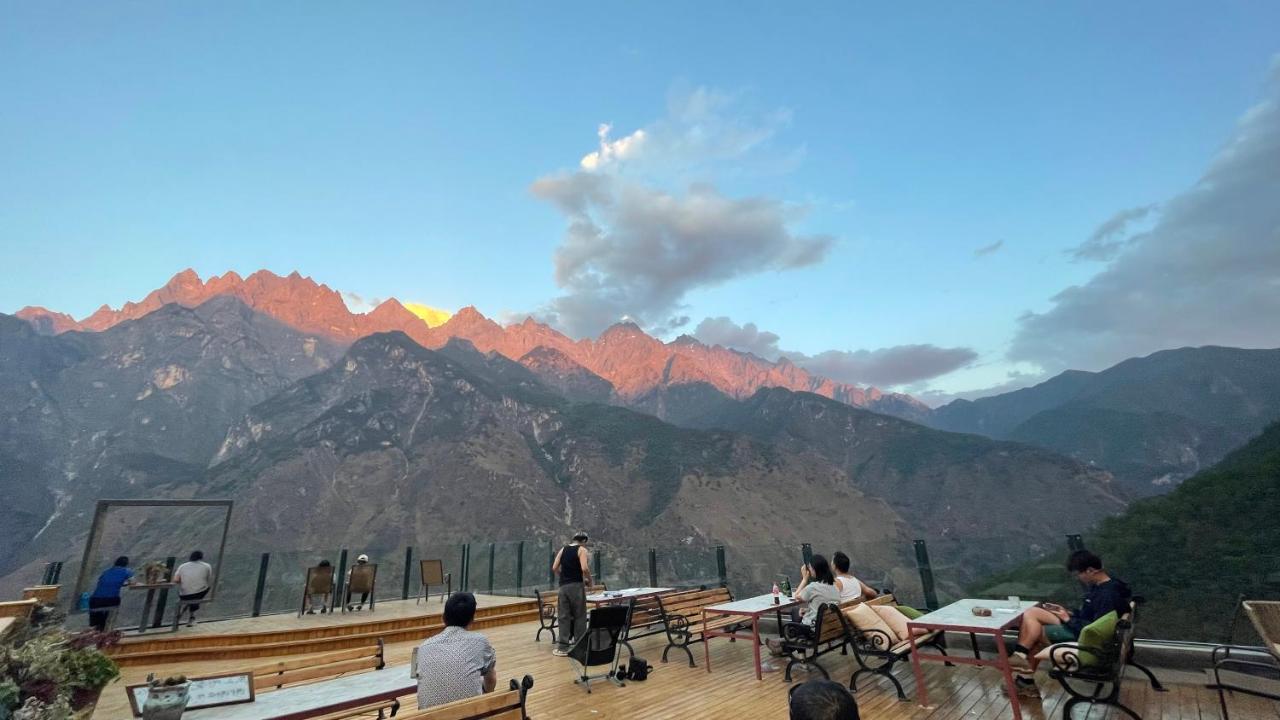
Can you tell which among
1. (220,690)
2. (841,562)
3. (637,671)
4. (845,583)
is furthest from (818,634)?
(220,690)

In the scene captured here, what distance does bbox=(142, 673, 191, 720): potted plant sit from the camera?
127 inches

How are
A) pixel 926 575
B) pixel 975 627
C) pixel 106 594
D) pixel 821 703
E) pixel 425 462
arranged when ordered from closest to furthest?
pixel 821 703, pixel 975 627, pixel 926 575, pixel 106 594, pixel 425 462

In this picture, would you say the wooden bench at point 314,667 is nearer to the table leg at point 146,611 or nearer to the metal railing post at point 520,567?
the table leg at point 146,611

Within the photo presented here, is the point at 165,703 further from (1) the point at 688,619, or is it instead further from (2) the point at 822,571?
(1) the point at 688,619

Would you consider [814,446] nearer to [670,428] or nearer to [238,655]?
[670,428]

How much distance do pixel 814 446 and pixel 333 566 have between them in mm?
124032

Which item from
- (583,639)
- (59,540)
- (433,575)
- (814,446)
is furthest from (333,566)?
(814,446)

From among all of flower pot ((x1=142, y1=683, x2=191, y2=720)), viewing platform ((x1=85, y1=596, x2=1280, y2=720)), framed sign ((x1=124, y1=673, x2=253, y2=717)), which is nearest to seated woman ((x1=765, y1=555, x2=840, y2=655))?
viewing platform ((x1=85, y1=596, x2=1280, y2=720))

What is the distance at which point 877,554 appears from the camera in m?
13.0

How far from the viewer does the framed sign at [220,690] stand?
3.79 metres

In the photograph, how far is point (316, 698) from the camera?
3898 mm

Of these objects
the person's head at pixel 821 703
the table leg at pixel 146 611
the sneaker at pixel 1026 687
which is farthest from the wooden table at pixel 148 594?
the sneaker at pixel 1026 687

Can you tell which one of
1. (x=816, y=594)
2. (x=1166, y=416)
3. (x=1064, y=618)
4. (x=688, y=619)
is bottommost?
(x=688, y=619)

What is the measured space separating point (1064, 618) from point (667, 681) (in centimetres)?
441
